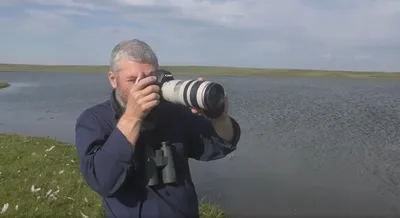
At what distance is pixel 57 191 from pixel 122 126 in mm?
5763

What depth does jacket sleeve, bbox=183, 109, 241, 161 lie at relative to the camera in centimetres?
322

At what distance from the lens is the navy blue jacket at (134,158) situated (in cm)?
265

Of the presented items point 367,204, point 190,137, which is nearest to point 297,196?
point 367,204

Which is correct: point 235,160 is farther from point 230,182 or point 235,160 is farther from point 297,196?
point 297,196

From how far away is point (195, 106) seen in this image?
2.70m

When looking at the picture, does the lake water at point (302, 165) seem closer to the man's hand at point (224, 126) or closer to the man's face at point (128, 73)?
the man's hand at point (224, 126)

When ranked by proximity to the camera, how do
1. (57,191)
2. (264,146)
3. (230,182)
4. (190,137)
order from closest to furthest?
1. (190,137)
2. (57,191)
3. (230,182)
4. (264,146)

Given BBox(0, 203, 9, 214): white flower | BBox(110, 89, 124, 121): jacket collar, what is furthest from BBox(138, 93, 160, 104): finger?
BBox(0, 203, 9, 214): white flower

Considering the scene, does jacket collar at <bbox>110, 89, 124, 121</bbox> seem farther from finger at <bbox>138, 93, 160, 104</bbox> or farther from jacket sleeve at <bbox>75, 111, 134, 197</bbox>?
finger at <bbox>138, 93, 160, 104</bbox>

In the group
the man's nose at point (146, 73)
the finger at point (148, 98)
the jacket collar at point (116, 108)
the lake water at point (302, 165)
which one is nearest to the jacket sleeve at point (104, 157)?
the jacket collar at point (116, 108)

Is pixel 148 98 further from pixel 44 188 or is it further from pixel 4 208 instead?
pixel 44 188

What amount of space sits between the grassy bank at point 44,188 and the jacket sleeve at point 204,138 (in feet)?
14.3

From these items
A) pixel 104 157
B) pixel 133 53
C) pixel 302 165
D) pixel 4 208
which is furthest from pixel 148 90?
pixel 302 165

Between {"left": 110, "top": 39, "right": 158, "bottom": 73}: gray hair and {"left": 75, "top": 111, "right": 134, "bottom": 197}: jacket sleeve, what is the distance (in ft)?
1.45
